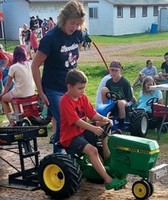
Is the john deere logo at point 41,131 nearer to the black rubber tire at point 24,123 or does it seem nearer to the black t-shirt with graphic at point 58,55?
the black t-shirt with graphic at point 58,55

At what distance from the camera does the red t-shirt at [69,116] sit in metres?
4.86

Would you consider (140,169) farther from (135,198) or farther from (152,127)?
(152,127)

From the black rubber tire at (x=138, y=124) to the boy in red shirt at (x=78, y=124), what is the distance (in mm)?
2644

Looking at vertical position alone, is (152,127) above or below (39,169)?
below

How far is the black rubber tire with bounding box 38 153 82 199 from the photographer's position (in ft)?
15.4

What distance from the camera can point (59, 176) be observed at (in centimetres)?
487

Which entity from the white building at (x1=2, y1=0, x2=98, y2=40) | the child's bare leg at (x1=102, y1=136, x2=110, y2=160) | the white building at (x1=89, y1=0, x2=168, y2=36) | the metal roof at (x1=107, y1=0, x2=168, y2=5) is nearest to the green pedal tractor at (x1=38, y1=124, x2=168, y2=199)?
the child's bare leg at (x1=102, y1=136, x2=110, y2=160)

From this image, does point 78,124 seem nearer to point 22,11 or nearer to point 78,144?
point 78,144

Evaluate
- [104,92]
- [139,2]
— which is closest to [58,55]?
[104,92]

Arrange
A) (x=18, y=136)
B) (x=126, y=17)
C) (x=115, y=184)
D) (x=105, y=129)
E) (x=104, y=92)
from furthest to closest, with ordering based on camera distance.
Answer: (x=126, y=17)
(x=104, y=92)
(x=18, y=136)
(x=105, y=129)
(x=115, y=184)

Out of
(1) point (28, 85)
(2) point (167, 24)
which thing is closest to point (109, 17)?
(2) point (167, 24)

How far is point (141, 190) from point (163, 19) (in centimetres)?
4390

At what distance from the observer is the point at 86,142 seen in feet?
15.9

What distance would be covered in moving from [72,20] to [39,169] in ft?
5.23
